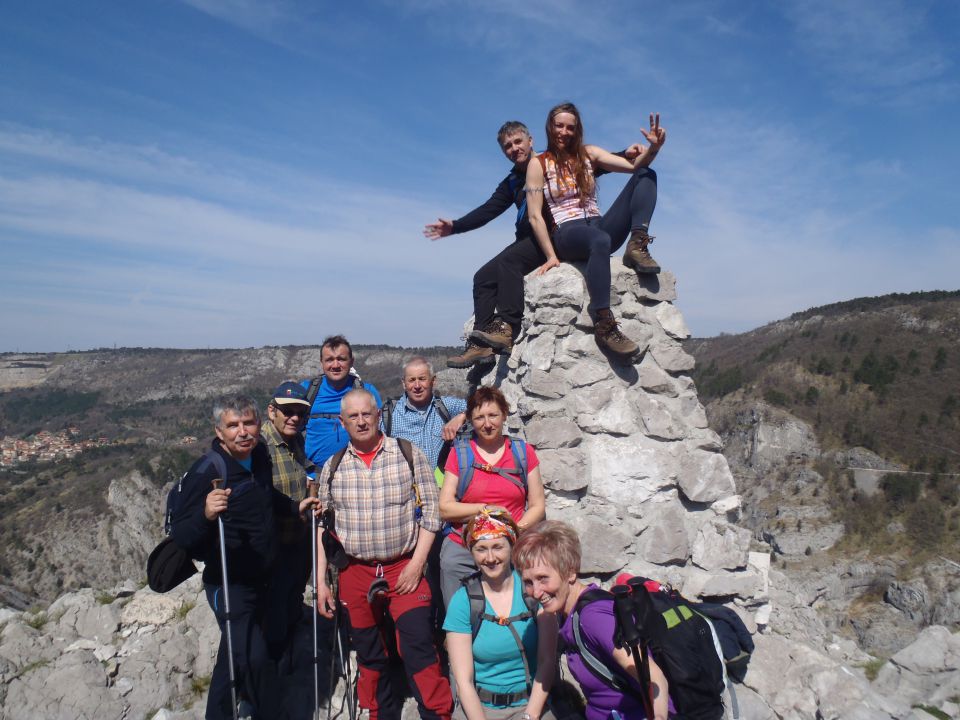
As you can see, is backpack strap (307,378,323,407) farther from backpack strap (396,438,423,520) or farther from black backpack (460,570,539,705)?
black backpack (460,570,539,705)

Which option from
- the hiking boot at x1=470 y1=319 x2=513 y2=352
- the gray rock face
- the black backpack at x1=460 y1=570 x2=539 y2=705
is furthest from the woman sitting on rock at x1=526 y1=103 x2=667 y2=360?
the black backpack at x1=460 y1=570 x2=539 y2=705

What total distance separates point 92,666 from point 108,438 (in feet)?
233

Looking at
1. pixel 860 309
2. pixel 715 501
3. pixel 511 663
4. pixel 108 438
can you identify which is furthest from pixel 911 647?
pixel 860 309

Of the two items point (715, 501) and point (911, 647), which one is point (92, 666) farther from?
point (911, 647)

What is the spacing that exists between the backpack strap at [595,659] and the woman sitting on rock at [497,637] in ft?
0.81

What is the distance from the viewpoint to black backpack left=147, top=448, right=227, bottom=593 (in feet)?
12.2

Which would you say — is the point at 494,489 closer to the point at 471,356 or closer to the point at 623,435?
the point at 623,435

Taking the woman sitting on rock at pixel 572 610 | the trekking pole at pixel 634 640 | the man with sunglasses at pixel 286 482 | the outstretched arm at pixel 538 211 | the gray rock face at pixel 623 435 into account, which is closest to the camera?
the trekking pole at pixel 634 640

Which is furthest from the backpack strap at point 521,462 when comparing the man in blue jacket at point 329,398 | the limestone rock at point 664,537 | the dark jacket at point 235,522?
the dark jacket at point 235,522

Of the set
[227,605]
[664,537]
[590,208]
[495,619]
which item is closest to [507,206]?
[590,208]

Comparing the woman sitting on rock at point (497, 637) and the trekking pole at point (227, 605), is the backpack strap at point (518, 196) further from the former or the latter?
the trekking pole at point (227, 605)

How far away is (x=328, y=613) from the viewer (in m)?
4.03

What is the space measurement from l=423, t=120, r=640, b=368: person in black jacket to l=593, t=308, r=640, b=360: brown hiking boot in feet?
3.09

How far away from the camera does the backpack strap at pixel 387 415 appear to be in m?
4.49
